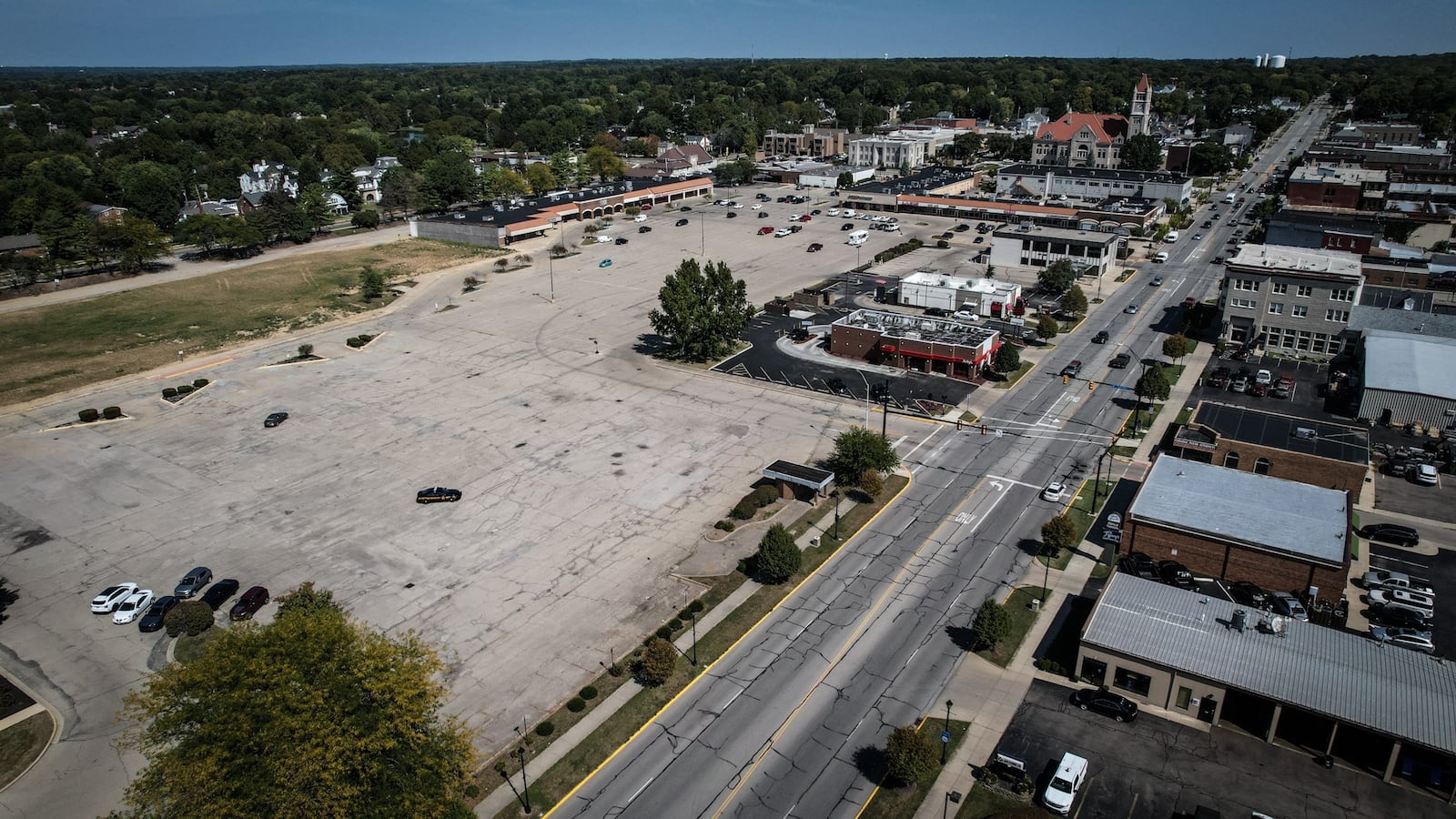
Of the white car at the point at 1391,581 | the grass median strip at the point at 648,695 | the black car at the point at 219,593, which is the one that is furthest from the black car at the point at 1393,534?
the black car at the point at 219,593

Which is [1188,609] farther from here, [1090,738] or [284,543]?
[284,543]

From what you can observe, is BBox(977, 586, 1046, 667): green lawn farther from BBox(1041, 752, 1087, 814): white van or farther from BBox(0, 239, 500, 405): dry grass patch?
BBox(0, 239, 500, 405): dry grass patch

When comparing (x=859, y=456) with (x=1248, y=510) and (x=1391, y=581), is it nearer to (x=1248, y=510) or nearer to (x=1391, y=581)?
(x=1248, y=510)

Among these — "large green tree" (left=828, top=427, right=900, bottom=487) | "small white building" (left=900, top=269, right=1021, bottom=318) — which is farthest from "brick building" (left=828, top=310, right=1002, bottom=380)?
"large green tree" (left=828, top=427, right=900, bottom=487)

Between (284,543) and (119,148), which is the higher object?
(119,148)

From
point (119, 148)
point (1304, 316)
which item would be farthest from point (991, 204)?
point (119, 148)

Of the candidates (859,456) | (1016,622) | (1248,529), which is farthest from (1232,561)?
(859,456)

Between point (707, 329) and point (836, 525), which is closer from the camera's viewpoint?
point (836, 525)

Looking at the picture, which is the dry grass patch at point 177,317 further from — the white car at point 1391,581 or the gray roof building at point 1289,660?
the white car at point 1391,581
